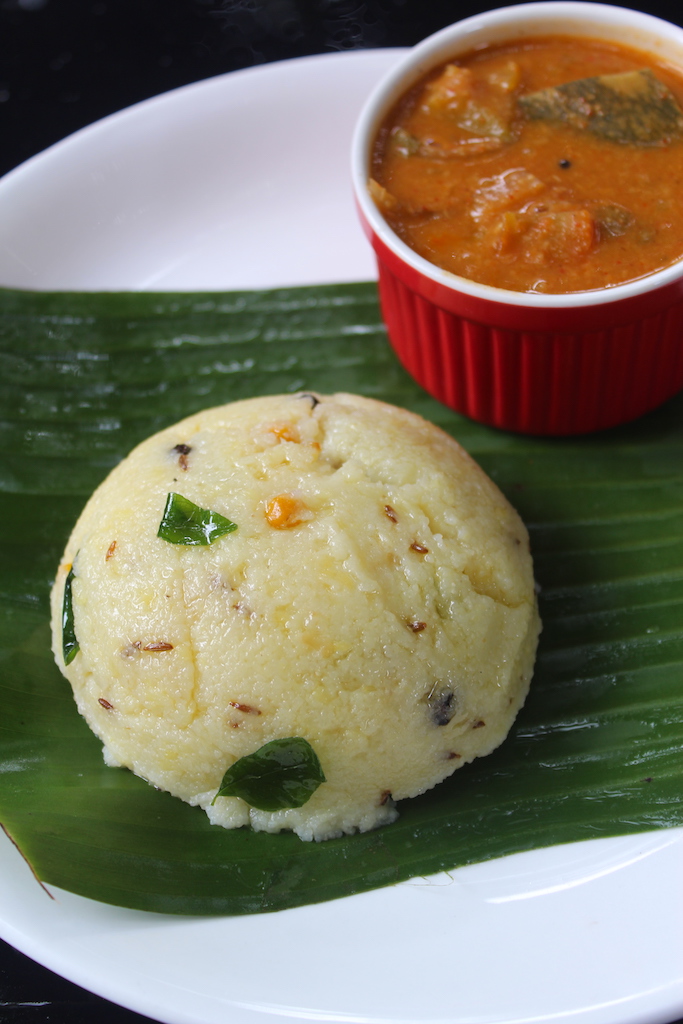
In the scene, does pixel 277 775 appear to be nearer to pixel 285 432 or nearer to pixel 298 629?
pixel 298 629

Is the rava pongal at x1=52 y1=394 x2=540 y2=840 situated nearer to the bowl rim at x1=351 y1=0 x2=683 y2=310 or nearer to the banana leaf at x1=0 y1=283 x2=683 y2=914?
the banana leaf at x1=0 y1=283 x2=683 y2=914

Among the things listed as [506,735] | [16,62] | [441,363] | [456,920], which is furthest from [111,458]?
[16,62]

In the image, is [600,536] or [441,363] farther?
[441,363]

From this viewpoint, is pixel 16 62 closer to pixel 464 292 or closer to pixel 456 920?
pixel 464 292

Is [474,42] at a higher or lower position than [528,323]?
higher

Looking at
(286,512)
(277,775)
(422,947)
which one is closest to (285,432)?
(286,512)

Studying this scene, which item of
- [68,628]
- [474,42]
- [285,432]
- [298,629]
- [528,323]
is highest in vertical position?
[474,42]
